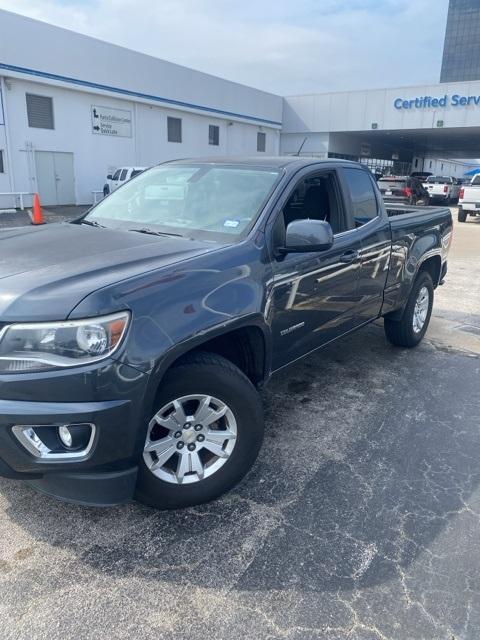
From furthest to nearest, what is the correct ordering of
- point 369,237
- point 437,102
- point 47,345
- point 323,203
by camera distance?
point 437,102 → point 369,237 → point 323,203 → point 47,345

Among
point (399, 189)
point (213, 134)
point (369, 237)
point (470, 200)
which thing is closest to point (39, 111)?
point (213, 134)

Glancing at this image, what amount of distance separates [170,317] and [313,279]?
1367 mm

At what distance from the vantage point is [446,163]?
74.4 metres

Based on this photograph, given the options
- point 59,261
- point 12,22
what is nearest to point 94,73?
point 12,22

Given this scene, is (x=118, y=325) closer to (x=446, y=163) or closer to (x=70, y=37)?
(x=70, y=37)

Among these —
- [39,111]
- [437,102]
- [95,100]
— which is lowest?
[39,111]

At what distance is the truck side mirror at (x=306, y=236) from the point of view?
3031 mm

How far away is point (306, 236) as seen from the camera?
9.95 feet

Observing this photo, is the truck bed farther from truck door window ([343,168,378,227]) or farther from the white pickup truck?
the white pickup truck

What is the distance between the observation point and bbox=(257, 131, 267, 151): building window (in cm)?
3506

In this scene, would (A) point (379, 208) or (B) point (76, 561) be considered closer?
(B) point (76, 561)

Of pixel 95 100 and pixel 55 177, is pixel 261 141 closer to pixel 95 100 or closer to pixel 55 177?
pixel 95 100

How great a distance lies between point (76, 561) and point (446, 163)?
81.3 m

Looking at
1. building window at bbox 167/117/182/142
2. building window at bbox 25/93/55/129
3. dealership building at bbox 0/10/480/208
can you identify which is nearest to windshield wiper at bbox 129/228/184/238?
dealership building at bbox 0/10/480/208
